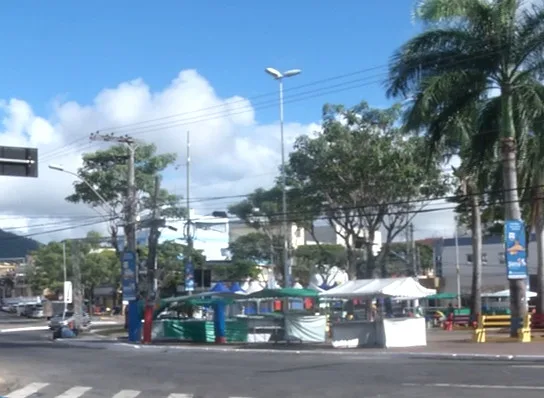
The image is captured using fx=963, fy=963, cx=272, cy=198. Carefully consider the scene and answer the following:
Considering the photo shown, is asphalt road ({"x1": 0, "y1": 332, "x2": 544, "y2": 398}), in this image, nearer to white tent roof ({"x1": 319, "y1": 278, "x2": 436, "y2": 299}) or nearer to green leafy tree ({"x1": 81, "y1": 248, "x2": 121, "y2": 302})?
white tent roof ({"x1": 319, "y1": 278, "x2": 436, "y2": 299})

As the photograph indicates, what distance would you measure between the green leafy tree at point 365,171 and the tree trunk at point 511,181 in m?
11.7

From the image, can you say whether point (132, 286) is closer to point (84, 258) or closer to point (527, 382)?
point (527, 382)

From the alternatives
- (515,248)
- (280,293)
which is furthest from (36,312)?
(515,248)

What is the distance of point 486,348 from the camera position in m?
31.2

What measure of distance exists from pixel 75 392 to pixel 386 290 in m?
16.4

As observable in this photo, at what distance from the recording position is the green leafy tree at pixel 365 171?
47.7 metres

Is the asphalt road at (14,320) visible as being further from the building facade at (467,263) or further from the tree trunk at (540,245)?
the tree trunk at (540,245)

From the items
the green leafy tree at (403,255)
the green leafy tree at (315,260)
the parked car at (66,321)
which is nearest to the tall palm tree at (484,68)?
the parked car at (66,321)

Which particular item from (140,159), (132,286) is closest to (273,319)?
(132,286)

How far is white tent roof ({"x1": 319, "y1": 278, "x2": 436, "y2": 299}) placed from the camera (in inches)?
1366

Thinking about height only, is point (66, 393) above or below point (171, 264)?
below

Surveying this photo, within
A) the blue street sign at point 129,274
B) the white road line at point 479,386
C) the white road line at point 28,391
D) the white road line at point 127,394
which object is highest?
the blue street sign at point 129,274

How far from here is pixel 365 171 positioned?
47969 mm

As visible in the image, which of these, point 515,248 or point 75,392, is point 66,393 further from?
point 515,248
